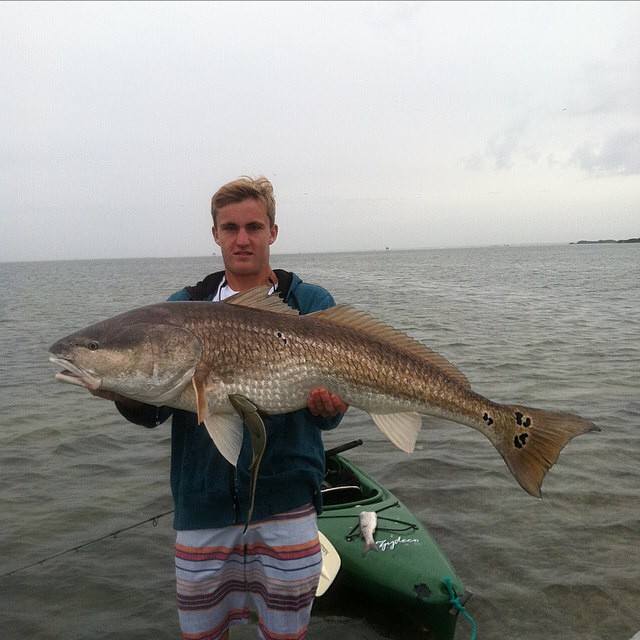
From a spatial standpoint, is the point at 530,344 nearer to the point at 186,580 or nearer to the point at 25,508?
the point at 25,508

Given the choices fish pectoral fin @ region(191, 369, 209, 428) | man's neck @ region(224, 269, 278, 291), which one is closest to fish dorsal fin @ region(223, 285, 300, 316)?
man's neck @ region(224, 269, 278, 291)

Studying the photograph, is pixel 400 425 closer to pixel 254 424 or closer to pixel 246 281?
pixel 254 424

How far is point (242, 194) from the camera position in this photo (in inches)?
155

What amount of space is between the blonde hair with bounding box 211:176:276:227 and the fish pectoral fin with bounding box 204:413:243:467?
1482 mm

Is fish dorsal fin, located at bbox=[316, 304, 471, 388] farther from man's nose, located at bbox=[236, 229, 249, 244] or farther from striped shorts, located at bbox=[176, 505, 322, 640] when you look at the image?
striped shorts, located at bbox=[176, 505, 322, 640]

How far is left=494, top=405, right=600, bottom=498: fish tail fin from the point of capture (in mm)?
3871

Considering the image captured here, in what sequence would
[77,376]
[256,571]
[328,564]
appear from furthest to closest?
[328,564], [256,571], [77,376]

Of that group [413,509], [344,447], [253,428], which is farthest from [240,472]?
[413,509]

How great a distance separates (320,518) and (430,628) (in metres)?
1.59

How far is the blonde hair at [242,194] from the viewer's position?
3928 mm

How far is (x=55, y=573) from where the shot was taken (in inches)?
274

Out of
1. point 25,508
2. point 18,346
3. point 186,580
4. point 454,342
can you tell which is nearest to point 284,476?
point 186,580

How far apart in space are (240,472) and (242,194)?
6.22ft

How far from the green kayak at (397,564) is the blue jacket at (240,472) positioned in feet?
6.80
